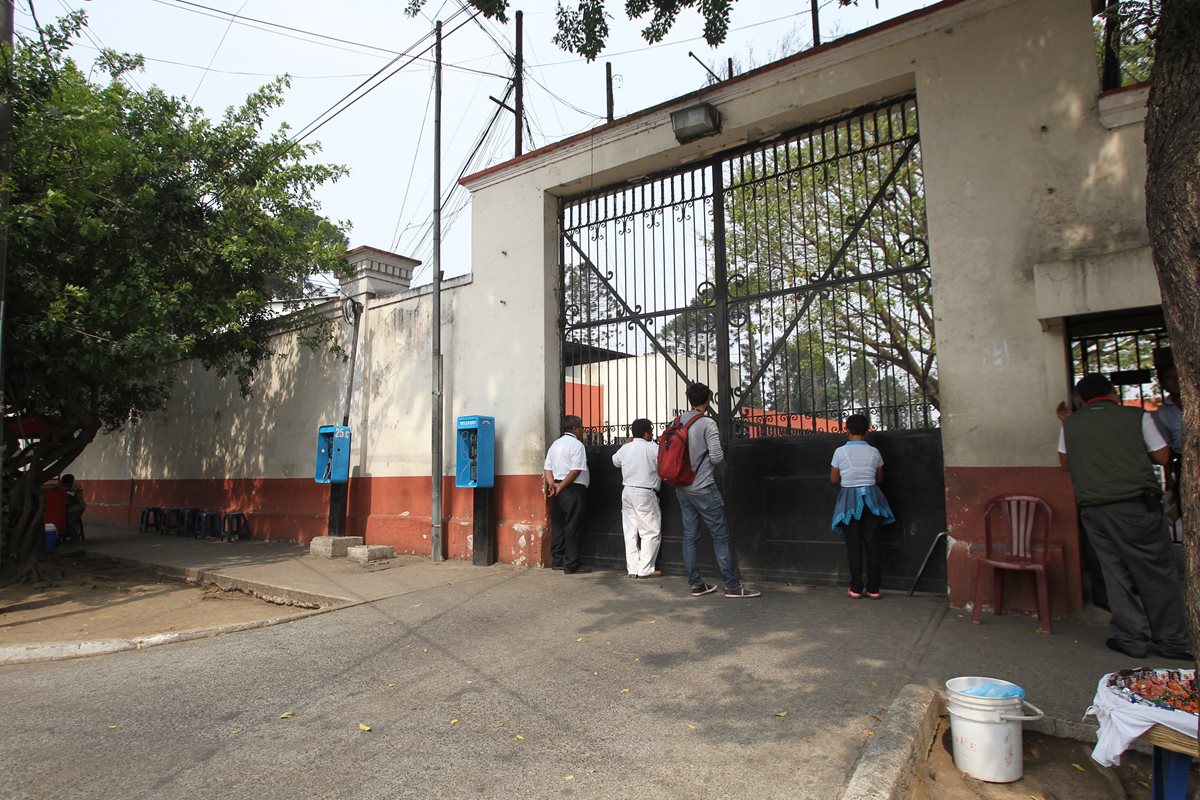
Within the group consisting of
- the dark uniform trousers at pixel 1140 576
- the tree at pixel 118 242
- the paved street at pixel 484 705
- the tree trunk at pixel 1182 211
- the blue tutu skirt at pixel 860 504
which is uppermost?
the tree at pixel 118 242

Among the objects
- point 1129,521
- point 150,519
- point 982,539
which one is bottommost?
point 150,519

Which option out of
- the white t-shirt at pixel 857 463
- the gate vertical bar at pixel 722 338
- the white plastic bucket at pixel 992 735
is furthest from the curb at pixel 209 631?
the white plastic bucket at pixel 992 735

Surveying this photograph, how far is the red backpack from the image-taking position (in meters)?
6.11

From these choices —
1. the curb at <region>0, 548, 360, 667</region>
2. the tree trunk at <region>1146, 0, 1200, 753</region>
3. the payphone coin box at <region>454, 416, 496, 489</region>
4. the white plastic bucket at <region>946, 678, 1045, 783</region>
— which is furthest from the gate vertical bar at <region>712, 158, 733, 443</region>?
the tree trunk at <region>1146, 0, 1200, 753</region>

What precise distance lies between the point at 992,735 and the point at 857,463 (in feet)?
9.74

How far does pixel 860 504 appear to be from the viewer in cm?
573

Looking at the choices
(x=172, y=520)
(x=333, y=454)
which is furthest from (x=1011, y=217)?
(x=172, y=520)

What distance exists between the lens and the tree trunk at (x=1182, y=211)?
7.36ft

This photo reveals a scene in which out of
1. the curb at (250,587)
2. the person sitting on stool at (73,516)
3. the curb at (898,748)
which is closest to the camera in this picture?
the curb at (898,748)

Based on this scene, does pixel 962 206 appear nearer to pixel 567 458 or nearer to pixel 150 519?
pixel 567 458

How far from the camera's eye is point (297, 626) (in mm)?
5746

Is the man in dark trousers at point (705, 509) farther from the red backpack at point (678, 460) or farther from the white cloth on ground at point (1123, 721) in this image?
the white cloth on ground at point (1123, 721)

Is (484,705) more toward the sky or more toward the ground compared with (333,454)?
more toward the ground

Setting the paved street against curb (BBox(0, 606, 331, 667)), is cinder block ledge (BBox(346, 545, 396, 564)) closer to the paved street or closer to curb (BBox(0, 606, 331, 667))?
the paved street
